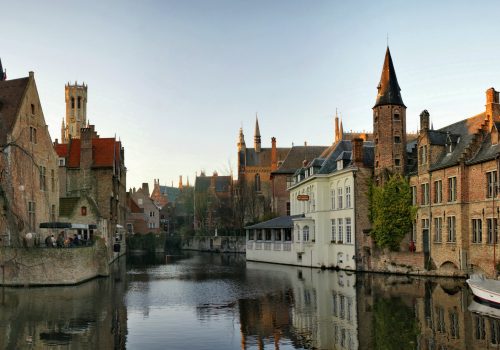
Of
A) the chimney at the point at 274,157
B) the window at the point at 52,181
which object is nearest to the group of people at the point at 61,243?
the window at the point at 52,181

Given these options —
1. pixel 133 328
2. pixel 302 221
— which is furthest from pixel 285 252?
pixel 133 328

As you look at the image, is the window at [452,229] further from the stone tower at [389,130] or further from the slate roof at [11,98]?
the slate roof at [11,98]

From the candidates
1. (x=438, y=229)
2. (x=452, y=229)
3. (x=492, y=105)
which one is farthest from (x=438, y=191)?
(x=492, y=105)

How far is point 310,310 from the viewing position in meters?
24.2

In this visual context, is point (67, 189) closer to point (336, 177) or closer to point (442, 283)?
point (336, 177)

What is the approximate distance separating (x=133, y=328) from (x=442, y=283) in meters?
19.9

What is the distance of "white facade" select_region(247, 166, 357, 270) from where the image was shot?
148 ft

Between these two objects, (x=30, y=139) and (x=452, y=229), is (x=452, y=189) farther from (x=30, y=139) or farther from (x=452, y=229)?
(x=30, y=139)

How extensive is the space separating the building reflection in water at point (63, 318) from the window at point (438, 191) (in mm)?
21507

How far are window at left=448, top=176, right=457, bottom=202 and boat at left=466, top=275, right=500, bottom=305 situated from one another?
1115 cm

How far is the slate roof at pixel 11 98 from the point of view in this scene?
3655 centimetres

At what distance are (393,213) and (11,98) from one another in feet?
91.5

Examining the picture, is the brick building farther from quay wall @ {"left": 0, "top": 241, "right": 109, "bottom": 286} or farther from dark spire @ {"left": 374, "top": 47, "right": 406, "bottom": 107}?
dark spire @ {"left": 374, "top": 47, "right": 406, "bottom": 107}

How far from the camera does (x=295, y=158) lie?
85312mm
